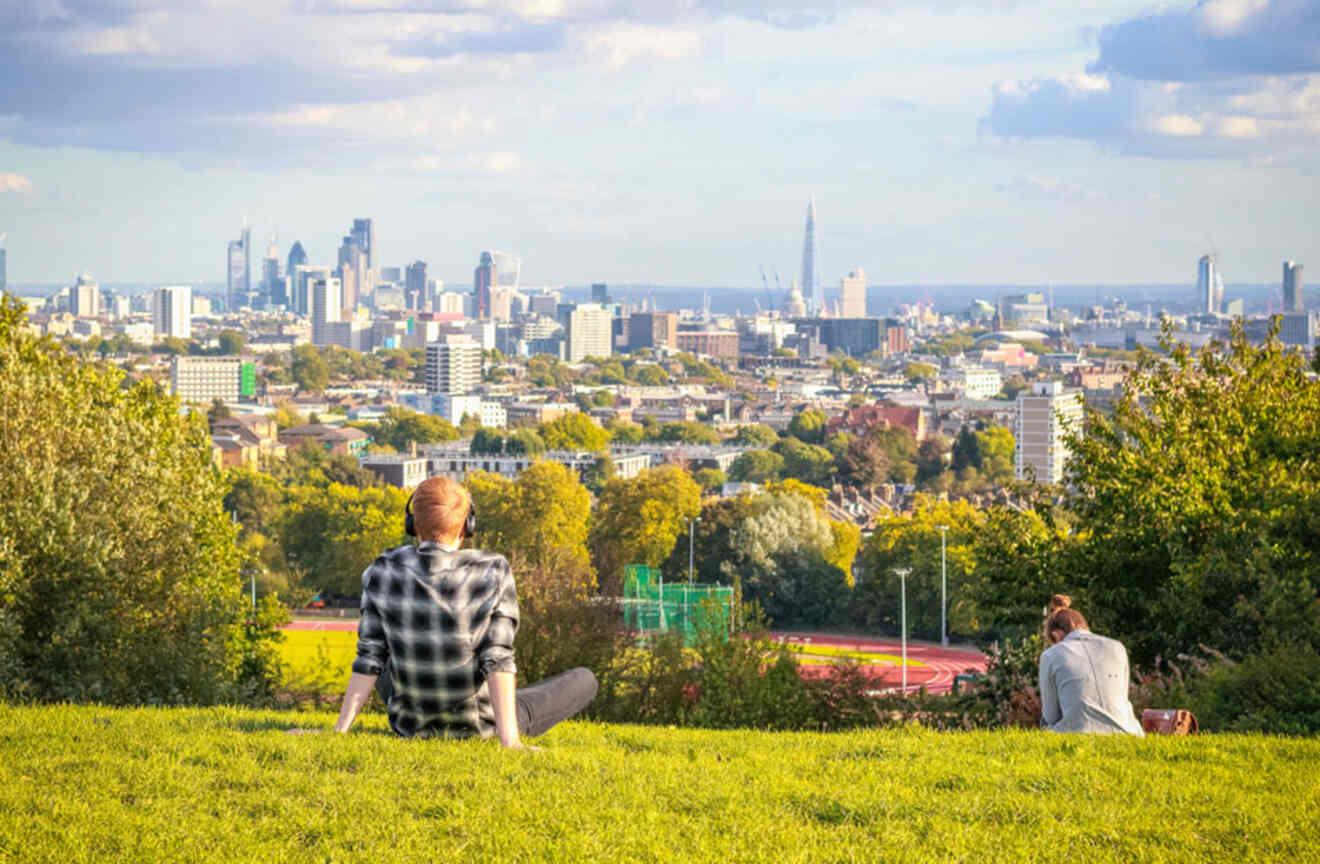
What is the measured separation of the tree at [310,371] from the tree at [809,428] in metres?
70.9

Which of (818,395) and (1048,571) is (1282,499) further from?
(818,395)

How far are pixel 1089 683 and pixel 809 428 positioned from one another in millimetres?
120167

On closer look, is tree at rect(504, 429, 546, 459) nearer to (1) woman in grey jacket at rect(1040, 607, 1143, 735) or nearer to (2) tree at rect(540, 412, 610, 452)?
(2) tree at rect(540, 412, 610, 452)

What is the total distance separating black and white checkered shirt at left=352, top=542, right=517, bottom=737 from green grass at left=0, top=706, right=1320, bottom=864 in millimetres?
243

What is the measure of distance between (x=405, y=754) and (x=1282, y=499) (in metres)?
9.55

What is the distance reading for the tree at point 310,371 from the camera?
7205 inches

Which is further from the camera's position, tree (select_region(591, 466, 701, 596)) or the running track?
tree (select_region(591, 466, 701, 596))

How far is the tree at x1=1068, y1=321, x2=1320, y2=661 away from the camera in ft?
38.0

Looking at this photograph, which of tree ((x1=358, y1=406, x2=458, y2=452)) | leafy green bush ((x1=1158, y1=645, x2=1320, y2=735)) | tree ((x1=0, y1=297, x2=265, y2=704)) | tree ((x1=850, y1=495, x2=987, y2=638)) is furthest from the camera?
tree ((x1=358, y1=406, x2=458, y2=452))

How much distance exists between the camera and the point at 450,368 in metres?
188

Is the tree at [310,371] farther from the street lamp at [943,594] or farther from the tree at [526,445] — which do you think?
the street lamp at [943,594]

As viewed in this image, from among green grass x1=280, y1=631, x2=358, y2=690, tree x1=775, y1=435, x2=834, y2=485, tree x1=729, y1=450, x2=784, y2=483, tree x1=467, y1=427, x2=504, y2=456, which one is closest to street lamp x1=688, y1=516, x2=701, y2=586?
green grass x1=280, y1=631, x2=358, y2=690

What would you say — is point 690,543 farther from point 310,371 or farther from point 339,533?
point 310,371

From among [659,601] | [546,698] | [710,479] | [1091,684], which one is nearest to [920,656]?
[659,601]
